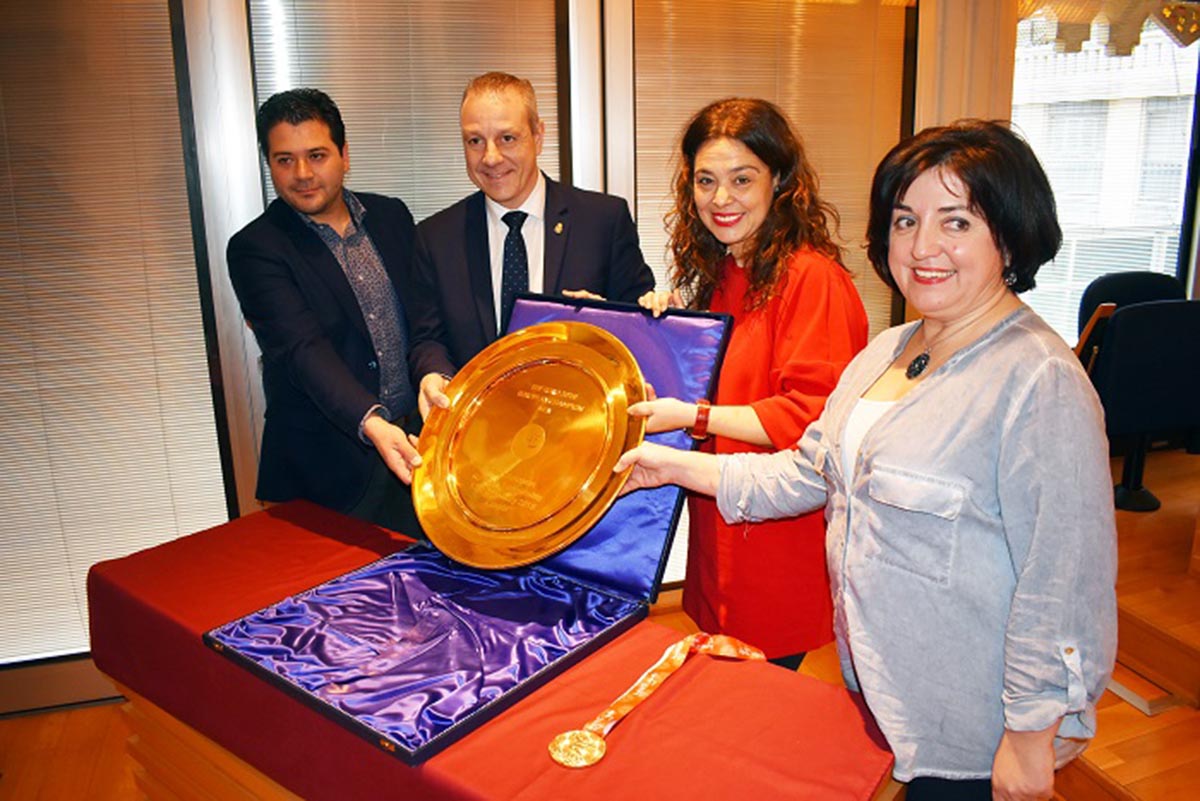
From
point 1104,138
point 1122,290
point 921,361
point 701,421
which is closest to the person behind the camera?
point 921,361

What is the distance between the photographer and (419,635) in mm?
1310

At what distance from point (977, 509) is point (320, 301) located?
169 cm

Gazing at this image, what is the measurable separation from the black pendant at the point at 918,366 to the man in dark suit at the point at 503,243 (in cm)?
93

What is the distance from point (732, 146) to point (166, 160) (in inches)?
78.8

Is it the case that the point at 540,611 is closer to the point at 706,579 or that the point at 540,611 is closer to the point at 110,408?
the point at 706,579

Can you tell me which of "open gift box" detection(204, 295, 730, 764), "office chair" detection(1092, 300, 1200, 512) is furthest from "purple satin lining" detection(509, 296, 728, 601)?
"office chair" detection(1092, 300, 1200, 512)

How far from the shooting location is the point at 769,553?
1729 millimetres

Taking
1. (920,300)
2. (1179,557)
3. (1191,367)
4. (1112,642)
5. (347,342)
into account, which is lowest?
(1179,557)

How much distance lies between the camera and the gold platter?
134 centimetres

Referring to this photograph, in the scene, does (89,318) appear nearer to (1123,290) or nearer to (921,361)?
(921,361)

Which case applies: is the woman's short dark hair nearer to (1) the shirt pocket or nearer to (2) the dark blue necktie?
(1) the shirt pocket

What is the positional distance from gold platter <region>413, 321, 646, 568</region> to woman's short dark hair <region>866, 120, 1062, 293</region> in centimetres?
57

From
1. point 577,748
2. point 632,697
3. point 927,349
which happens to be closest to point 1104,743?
point 927,349

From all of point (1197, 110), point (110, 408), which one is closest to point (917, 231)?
point (110, 408)
